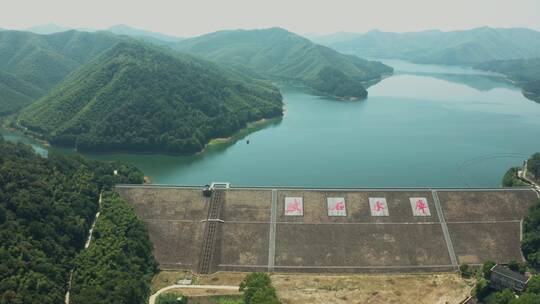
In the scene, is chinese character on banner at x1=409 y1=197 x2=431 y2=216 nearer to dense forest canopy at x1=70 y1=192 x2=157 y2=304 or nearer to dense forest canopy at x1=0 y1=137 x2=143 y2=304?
dense forest canopy at x1=70 y1=192 x2=157 y2=304

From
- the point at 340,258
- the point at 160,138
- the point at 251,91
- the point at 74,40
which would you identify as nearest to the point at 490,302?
the point at 340,258

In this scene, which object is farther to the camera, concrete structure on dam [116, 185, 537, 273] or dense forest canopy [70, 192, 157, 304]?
concrete structure on dam [116, 185, 537, 273]

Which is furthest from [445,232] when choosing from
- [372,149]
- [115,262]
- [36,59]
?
[36,59]

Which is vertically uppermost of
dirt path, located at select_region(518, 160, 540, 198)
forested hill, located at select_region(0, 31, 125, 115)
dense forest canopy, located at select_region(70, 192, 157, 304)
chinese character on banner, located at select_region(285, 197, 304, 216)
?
forested hill, located at select_region(0, 31, 125, 115)

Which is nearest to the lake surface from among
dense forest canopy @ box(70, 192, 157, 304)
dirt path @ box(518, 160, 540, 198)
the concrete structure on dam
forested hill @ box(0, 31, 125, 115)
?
dirt path @ box(518, 160, 540, 198)

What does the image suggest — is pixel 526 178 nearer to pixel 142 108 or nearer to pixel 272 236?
pixel 272 236
